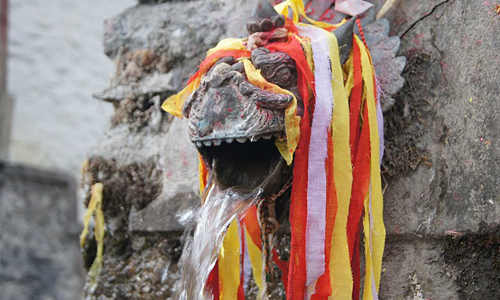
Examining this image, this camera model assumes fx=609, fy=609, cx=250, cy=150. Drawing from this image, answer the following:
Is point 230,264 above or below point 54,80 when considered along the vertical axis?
below

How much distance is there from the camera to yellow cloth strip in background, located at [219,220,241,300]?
4.91 feet

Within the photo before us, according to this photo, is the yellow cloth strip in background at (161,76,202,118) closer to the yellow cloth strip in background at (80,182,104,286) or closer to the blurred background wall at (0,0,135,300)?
the yellow cloth strip in background at (80,182,104,286)

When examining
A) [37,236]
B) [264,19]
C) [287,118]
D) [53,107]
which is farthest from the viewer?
[53,107]

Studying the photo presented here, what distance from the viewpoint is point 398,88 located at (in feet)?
4.84

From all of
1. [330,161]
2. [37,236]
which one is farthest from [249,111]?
[37,236]

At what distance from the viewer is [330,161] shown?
52.5 inches

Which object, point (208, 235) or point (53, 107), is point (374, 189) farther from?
point (53, 107)

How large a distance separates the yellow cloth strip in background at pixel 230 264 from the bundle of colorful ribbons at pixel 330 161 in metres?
0.08

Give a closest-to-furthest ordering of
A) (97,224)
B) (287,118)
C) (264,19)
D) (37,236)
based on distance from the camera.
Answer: (287,118) → (264,19) → (97,224) → (37,236)

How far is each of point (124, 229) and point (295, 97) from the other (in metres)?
0.85

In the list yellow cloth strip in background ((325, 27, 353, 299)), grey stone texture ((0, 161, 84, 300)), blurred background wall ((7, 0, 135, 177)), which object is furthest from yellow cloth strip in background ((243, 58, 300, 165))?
blurred background wall ((7, 0, 135, 177))

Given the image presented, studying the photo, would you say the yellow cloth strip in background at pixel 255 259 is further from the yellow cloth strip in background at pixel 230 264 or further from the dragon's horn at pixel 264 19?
the dragon's horn at pixel 264 19

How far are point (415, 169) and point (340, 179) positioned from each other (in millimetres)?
239

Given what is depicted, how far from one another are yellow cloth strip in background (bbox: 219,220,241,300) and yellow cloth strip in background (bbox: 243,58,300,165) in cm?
29
